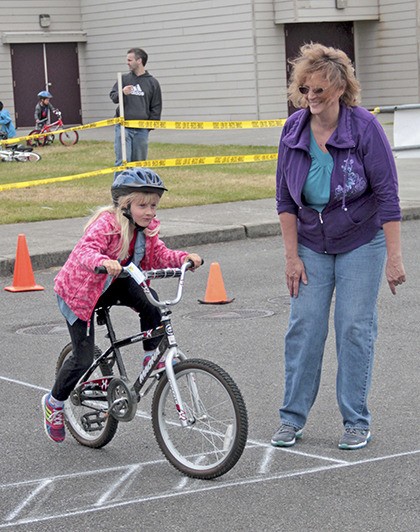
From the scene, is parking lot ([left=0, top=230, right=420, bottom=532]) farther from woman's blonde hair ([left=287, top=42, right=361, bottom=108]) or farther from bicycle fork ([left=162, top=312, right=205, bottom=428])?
woman's blonde hair ([left=287, top=42, right=361, bottom=108])

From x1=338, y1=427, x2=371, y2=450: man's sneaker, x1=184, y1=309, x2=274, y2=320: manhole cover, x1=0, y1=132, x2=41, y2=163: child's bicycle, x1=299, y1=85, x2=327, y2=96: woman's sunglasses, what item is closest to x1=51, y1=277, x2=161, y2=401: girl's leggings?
x1=338, y1=427, x2=371, y2=450: man's sneaker

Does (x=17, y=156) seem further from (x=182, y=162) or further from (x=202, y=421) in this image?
(x=202, y=421)

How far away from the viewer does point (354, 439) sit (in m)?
5.98

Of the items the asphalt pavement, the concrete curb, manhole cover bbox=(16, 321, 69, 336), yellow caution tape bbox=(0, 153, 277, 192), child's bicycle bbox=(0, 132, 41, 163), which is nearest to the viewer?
manhole cover bbox=(16, 321, 69, 336)

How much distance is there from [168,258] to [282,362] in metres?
2.30

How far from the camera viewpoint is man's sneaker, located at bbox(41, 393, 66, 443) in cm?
620

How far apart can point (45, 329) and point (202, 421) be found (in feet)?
12.9

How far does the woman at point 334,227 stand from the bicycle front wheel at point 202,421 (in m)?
0.54

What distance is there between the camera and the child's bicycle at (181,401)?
542 cm

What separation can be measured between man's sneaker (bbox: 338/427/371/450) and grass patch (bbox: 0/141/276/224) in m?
9.51

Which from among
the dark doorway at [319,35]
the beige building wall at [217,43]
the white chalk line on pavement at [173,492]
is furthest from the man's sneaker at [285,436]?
the dark doorway at [319,35]

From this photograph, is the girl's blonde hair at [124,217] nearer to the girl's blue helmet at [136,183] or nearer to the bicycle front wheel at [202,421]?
the girl's blue helmet at [136,183]

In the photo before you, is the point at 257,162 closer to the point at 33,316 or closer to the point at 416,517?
the point at 33,316

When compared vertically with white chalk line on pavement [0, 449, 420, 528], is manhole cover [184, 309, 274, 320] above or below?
below
